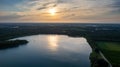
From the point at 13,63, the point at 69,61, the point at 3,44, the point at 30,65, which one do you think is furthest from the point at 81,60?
the point at 3,44

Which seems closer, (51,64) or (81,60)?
(51,64)

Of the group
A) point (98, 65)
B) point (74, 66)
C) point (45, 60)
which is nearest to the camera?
point (98, 65)

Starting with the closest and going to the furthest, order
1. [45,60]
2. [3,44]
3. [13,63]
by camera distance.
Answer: [13,63], [45,60], [3,44]

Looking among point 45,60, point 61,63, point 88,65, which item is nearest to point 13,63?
point 45,60

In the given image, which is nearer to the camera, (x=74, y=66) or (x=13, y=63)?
(x=74, y=66)

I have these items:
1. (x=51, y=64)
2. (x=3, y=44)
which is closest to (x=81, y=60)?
(x=51, y=64)

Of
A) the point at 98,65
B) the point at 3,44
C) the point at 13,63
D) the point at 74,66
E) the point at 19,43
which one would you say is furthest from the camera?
the point at 19,43

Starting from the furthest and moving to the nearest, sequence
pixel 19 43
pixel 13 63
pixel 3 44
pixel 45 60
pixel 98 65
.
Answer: pixel 19 43 → pixel 3 44 → pixel 45 60 → pixel 13 63 → pixel 98 65

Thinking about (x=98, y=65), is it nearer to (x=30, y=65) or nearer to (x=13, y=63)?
(x=30, y=65)

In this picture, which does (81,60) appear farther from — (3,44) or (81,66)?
(3,44)
